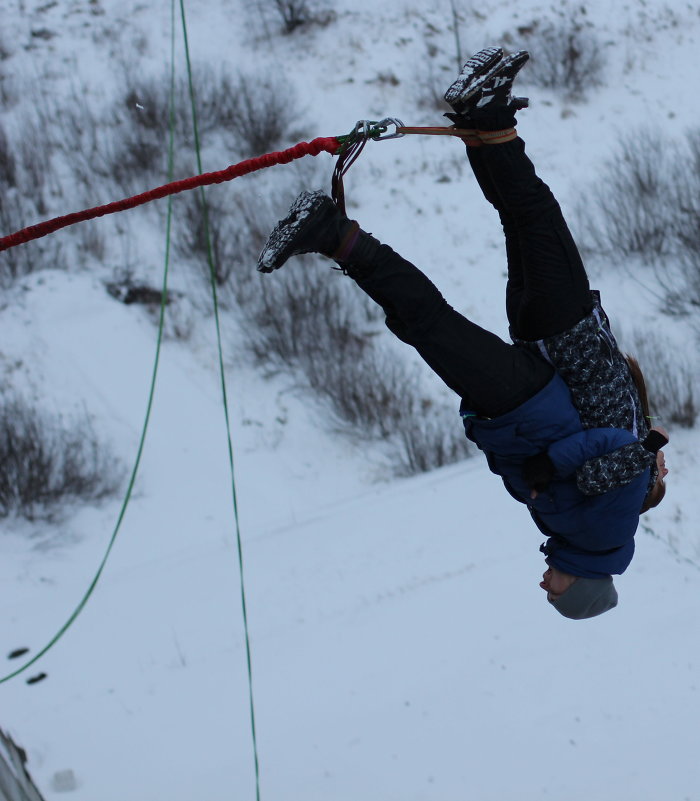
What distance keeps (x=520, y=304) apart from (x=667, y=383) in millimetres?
5402

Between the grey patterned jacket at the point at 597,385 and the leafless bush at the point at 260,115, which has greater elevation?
the leafless bush at the point at 260,115

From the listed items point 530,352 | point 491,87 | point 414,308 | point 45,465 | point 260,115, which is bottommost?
point 45,465

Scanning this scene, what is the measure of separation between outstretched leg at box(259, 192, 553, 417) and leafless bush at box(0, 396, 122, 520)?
538 centimetres

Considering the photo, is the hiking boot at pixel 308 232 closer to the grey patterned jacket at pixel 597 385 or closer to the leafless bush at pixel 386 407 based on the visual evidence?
the grey patterned jacket at pixel 597 385

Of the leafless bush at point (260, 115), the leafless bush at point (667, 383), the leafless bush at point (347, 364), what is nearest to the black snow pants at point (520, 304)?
the leafless bush at point (347, 364)

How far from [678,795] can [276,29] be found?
32.5 ft

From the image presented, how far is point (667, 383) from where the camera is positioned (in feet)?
24.2

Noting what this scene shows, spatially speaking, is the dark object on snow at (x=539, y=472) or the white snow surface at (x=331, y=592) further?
the white snow surface at (x=331, y=592)

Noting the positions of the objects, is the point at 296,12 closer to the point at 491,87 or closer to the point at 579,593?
the point at 491,87

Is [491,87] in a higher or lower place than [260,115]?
lower

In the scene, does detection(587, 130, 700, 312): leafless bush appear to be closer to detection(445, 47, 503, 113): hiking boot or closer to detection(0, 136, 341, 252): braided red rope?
detection(445, 47, 503, 113): hiking boot

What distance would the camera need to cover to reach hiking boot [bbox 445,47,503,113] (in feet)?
6.98

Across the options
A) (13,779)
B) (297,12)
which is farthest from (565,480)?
(297,12)

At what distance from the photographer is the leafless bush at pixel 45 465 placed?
6.97 metres
